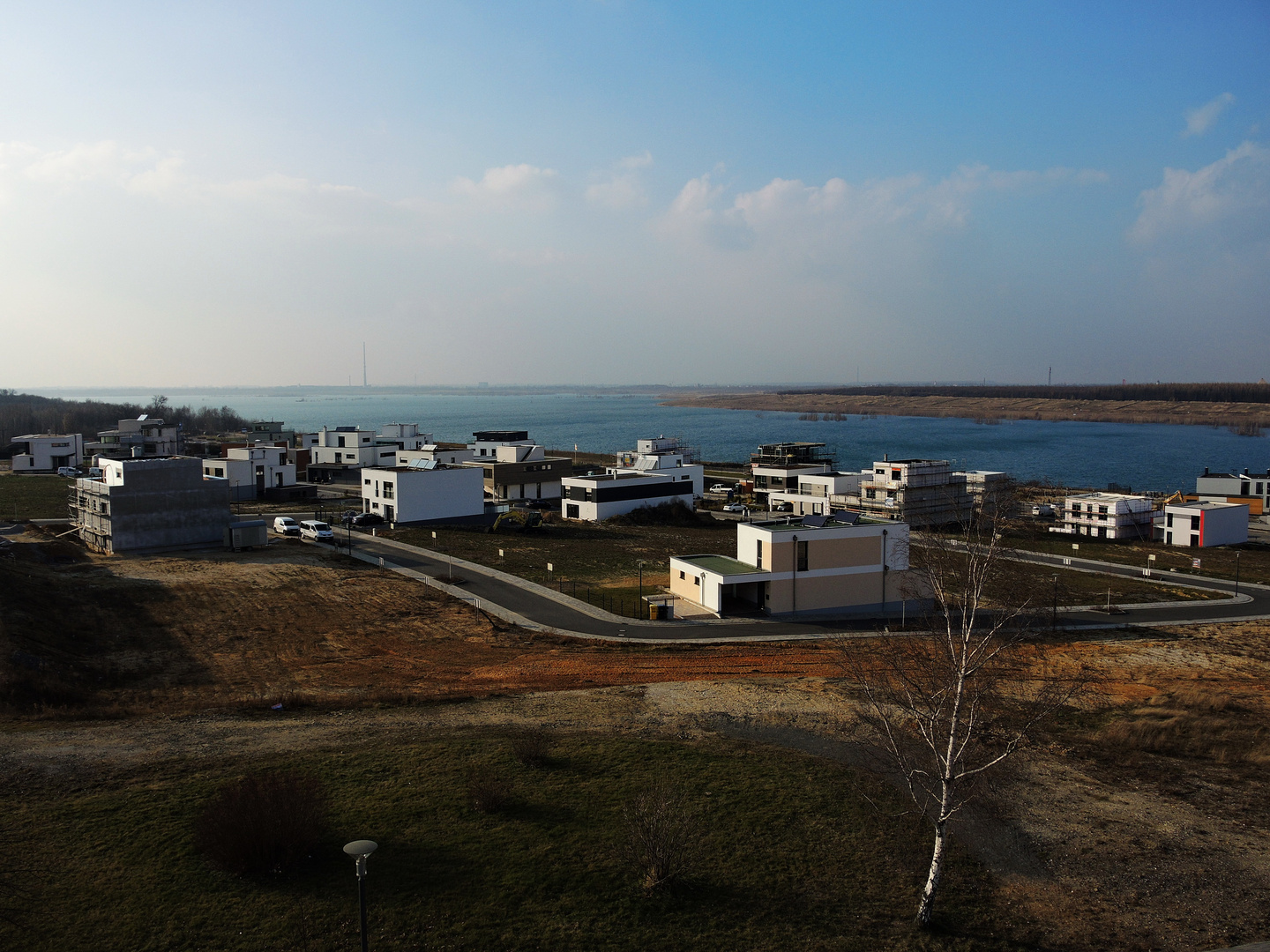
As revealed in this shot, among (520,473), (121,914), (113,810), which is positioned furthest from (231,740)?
(520,473)

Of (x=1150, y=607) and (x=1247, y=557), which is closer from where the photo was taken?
(x=1150, y=607)

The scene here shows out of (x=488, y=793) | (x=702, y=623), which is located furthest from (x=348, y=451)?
(x=488, y=793)

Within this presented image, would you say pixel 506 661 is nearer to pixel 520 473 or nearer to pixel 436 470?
pixel 436 470

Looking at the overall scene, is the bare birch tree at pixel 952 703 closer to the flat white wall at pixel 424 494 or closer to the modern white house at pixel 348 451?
the flat white wall at pixel 424 494

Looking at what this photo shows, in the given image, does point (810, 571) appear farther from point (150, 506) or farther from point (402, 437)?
point (402, 437)

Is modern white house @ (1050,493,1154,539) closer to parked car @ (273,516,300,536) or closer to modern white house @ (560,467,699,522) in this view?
modern white house @ (560,467,699,522)
